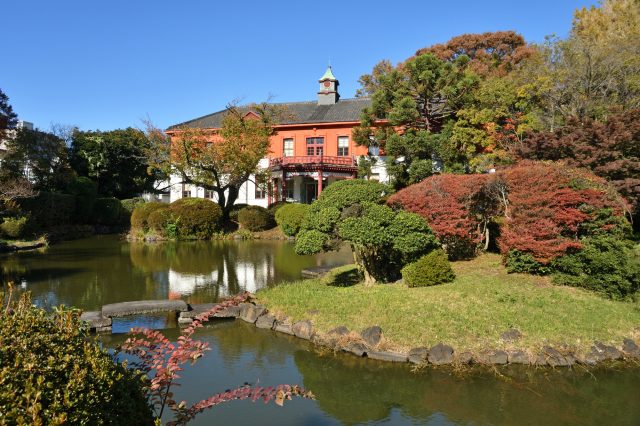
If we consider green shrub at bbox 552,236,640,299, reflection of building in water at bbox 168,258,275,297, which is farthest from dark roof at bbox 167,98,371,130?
green shrub at bbox 552,236,640,299

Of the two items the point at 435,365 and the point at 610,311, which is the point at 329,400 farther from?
the point at 610,311

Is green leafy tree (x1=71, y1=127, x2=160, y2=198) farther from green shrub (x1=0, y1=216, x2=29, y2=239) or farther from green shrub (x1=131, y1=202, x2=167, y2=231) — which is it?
green shrub (x1=0, y1=216, x2=29, y2=239)

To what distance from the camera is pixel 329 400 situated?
6.45 metres

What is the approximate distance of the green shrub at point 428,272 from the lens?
1016cm

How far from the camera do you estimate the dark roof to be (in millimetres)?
31359

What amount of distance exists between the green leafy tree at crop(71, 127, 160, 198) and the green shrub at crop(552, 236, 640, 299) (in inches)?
1088

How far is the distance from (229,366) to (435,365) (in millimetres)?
3316

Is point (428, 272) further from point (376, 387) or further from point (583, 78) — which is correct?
point (583, 78)

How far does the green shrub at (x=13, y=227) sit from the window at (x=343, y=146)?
18.7 metres

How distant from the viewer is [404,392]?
6625 mm

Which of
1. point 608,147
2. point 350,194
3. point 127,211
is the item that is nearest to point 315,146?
point 127,211

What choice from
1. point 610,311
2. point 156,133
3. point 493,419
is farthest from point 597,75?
point 156,133

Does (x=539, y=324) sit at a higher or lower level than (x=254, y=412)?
higher

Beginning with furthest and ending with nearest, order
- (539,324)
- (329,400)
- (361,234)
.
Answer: (361,234)
(539,324)
(329,400)
